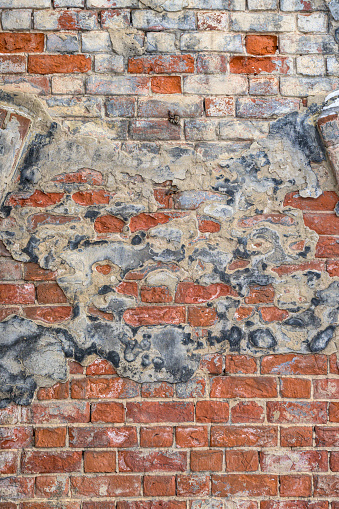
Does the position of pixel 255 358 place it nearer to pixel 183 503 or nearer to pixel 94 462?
pixel 183 503

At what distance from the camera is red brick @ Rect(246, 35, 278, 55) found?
188 centimetres

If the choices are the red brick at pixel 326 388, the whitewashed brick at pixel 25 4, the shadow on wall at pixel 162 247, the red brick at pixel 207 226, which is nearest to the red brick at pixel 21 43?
the whitewashed brick at pixel 25 4

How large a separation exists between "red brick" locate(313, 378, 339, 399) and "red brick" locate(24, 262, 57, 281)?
1297mm

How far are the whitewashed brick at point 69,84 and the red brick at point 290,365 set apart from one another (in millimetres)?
1502

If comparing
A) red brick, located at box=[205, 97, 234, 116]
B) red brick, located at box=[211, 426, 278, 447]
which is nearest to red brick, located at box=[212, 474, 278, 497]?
red brick, located at box=[211, 426, 278, 447]

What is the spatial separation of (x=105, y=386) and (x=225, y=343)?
58 centimetres

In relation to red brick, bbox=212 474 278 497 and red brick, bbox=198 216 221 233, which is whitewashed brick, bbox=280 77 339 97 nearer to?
red brick, bbox=198 216 221 233

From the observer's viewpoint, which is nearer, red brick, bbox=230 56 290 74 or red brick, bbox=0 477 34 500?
red brick, bbox=0 477 34 500

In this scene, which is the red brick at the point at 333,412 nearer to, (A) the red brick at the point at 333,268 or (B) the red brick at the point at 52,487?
(A) the red brick at the point at 333,268

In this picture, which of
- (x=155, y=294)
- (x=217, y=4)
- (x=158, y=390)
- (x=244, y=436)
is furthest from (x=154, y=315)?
(x=217, y=4)

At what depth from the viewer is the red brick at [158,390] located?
5.95 ft

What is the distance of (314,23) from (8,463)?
96.4 inches

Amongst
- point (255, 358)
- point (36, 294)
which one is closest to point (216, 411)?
Result: point (255, 358)

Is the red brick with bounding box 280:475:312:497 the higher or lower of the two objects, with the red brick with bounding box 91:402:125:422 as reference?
lower
